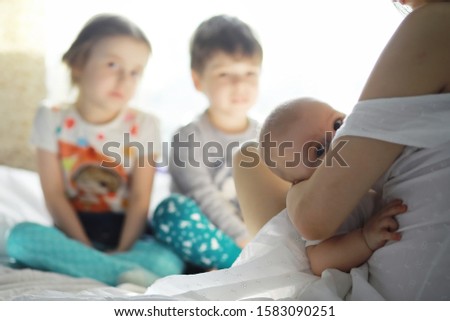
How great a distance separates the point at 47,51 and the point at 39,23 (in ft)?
0.31

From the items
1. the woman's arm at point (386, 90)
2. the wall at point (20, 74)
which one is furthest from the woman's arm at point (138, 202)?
the woman's arm at point (386, 90)

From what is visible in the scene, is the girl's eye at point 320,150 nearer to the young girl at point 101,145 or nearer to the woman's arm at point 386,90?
the woman's arm at point 386,90

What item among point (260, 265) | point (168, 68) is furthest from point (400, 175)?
point (168, 68)

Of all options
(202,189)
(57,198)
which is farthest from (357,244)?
(57,198)

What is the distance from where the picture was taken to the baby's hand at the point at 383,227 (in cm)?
80

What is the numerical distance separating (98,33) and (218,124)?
0.42m

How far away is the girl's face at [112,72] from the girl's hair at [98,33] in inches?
0.5

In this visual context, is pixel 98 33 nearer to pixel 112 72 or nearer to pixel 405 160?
pixel 112 72

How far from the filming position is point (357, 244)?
84cm

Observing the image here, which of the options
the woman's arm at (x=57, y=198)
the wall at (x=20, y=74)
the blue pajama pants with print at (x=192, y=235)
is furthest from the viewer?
the wall at (x=20, y=74)

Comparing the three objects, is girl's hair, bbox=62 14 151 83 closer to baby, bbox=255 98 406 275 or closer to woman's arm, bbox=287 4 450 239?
baby, bbox=255 98 406 275

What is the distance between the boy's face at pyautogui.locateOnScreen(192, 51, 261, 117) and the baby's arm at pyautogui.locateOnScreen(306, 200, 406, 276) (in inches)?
39.6

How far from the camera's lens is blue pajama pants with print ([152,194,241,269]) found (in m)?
1.57

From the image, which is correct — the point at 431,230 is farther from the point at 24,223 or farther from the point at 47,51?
the point at 47,51
